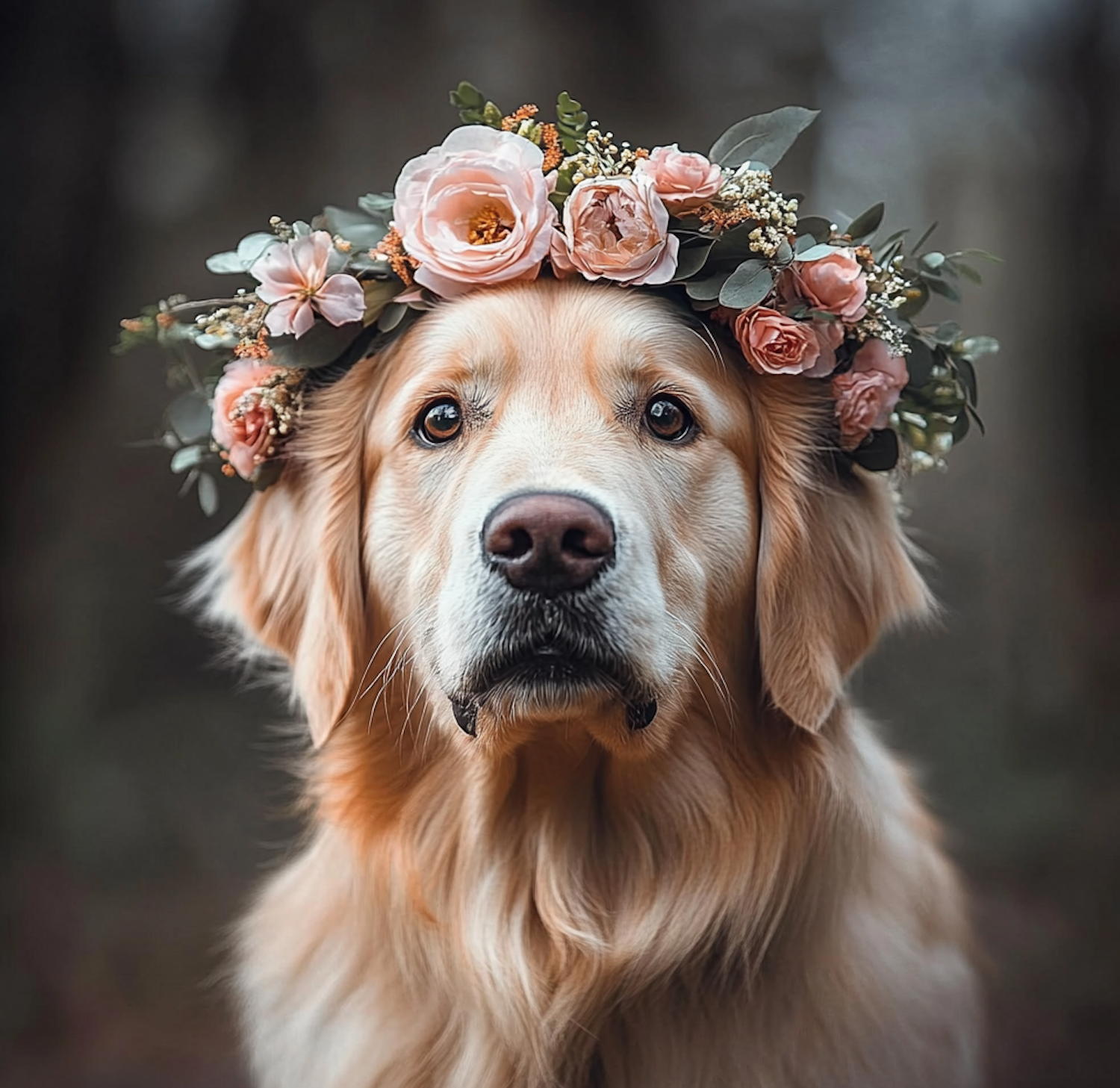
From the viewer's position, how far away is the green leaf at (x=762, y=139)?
4.89 feet

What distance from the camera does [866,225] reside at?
5.02 feet

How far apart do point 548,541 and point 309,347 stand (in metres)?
0.56

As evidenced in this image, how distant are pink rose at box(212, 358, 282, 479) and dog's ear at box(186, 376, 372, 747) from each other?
0.20ft

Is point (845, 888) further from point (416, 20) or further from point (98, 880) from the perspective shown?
point (416, 20)

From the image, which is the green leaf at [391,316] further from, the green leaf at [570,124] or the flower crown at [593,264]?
the green leaf at [570,124]

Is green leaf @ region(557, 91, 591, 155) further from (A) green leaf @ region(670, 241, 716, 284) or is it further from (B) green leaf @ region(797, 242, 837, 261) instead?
(B) green leaf @ region(797, 242, 837, 261)

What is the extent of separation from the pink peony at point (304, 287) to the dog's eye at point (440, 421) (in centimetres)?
18

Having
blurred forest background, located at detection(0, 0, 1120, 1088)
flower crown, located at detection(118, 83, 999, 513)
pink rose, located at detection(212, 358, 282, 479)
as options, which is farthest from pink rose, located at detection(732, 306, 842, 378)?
blurred forest background, located at detection(0, 0, 1120, 1088)

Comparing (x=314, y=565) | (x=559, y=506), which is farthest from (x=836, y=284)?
(x=314, y=565)

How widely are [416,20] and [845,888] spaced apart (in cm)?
236

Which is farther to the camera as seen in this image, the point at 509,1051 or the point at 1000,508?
the point at 1000,508

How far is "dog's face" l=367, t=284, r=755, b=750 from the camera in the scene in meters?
1.18

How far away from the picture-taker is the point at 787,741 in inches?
57.4

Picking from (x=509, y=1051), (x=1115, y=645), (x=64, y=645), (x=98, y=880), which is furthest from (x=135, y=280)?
(x=1115, y=645)
